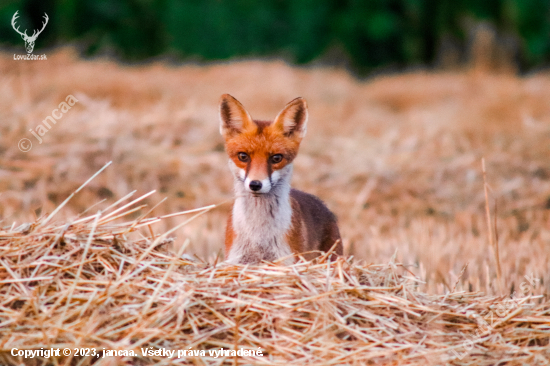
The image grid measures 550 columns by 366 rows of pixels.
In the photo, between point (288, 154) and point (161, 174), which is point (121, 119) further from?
point (288, 154)

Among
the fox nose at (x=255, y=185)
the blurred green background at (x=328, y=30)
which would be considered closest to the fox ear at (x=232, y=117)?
the fox nose at (x=255, y=185)

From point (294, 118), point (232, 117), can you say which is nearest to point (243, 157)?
point (232, 117)

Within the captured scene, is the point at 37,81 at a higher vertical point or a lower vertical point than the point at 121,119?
higher

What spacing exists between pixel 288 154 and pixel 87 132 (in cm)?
433

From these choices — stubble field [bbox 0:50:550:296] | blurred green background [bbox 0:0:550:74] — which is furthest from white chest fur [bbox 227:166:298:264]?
blurred green background [bbox 0:0:550:74]

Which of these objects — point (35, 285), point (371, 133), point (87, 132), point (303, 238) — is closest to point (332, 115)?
point (371, 133)

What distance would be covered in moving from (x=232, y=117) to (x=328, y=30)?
54.1 feet

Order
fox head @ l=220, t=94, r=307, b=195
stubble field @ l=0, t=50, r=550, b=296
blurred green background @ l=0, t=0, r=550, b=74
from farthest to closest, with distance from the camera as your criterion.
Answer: blurred green background @ l=0, t=0, r=550, b=74 → stubble field @ l=0, t=50, r=550, b=296 → fox head @ l=220, t=94, r=307, b=195

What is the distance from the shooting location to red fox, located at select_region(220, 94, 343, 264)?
3.80 metres

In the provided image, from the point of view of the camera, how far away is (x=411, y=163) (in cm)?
830

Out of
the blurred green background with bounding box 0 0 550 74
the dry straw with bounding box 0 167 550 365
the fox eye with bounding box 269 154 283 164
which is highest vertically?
the blurred green background with bounding box 0 0 550 74

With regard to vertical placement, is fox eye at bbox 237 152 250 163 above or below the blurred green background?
below

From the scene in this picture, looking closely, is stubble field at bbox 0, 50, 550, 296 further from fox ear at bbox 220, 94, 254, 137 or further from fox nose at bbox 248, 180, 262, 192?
fox ear at bbox 220, 94, 254, 137

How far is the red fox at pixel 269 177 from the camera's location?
3799mm
